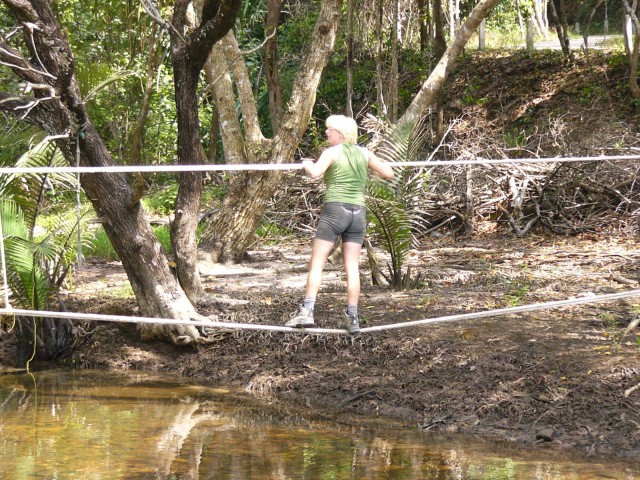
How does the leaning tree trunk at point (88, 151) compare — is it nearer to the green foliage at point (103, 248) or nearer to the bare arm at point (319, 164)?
the bare arm at point (319, 164)

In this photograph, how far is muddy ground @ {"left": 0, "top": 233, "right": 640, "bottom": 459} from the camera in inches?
206

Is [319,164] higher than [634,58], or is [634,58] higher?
[634,58]

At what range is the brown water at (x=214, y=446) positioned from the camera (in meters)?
4.64

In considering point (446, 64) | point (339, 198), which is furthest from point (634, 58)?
point (339, 198)

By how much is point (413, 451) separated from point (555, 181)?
18.4 feet

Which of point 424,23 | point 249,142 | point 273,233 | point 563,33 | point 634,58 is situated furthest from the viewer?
point 424,23

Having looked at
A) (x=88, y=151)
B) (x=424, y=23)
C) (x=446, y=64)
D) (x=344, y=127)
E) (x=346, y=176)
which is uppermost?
(x=424, y=23)

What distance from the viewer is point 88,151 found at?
6.09 metres

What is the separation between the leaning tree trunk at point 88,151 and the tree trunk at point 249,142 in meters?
1.86

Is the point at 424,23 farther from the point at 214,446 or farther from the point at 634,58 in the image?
the point at 214,446

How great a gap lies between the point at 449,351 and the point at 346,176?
5.69ft

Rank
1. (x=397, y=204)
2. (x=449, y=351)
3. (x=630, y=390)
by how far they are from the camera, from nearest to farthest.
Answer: (x=630, y=390)
(x=449, y=351)
(x=397, y=204)

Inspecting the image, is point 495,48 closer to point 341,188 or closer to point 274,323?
point 274,323

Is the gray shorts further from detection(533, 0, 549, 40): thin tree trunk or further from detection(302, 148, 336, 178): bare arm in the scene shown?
detection(533, 0, 549, 40): thin tree trunk
